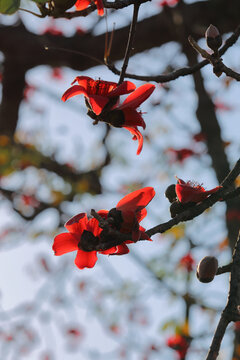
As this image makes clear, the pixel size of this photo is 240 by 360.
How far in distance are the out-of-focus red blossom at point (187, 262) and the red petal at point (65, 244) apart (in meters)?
3.09

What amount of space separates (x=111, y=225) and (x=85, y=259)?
0.11m

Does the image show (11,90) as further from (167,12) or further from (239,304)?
(239,304)

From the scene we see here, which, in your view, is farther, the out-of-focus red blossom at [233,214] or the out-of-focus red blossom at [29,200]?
the out-of-focus red blossom at [29,200]

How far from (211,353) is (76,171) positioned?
3.78 m

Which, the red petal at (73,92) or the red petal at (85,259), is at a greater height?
the red petal at (73,92)

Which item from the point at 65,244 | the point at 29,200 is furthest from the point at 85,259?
the point at 29,200

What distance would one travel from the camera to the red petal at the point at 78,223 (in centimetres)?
79

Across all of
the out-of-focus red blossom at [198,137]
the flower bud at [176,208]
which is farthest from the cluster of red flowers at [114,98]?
the out-of-focus red blossom at [198,137]

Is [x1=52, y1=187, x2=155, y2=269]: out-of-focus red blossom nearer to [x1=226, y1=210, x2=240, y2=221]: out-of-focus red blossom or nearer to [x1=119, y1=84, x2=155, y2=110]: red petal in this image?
[x1=119, y1=84, x2=155, y2=110]: red petal

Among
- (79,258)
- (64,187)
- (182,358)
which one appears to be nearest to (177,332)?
(182,358)

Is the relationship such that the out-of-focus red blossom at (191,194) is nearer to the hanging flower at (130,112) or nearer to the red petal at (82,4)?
the hanging flower at (130,112)

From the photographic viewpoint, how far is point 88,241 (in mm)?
769

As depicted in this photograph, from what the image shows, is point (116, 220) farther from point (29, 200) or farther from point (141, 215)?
point (29, 200)

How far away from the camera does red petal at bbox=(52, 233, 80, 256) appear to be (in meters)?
0.80
